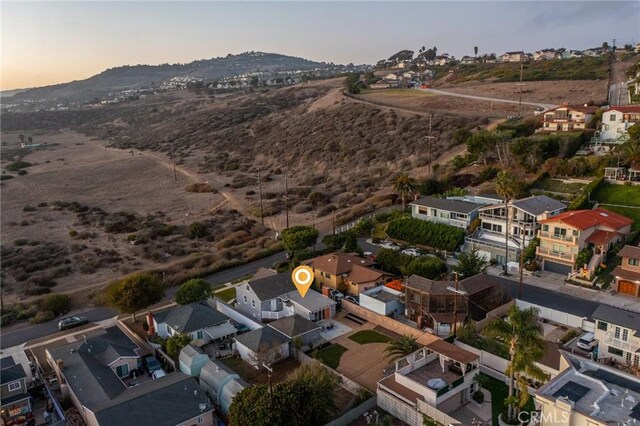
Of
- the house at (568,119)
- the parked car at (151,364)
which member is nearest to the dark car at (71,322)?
the parked car at (151,364)

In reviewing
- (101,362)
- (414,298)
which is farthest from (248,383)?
(414,298)

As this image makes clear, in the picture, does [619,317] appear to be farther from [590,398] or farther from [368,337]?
[368,337]

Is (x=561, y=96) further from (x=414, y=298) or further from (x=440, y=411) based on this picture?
(x=440, y=411)

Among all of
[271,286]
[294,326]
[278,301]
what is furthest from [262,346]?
[271,286]

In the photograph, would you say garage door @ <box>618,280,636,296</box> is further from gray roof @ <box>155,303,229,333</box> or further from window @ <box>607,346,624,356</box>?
gray roof @ <box>155,303,229,333</box>

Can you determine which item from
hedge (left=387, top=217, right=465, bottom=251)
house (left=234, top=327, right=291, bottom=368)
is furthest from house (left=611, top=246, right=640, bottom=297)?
house (left=234, top=327, right=291, bottom=368)

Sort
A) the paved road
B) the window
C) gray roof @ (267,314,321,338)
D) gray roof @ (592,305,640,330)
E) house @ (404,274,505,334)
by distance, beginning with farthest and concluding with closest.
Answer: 1. the paved road
2. house @ (404,274,505,334)
3. gray roof @ (267,314,321,338)
4. the window
5. gray roof @ (592,305,640,330)

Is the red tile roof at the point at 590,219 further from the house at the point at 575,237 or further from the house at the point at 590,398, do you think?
the house at the point at 590,398
